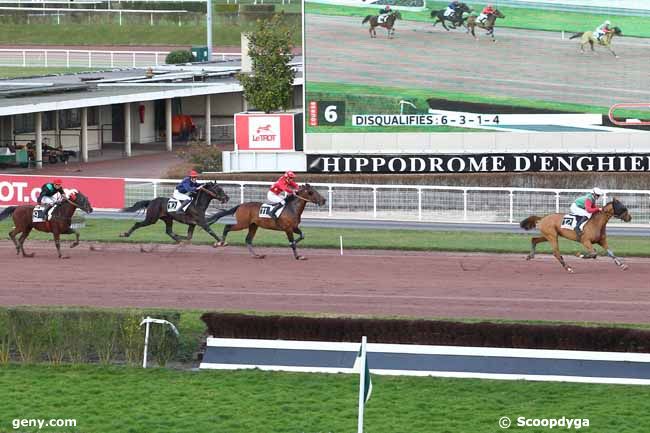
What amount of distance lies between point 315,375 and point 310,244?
12178mm

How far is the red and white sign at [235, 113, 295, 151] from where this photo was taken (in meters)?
38.0

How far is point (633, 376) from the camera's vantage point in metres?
16.0

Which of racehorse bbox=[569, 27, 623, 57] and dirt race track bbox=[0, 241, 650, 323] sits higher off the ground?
racehorse bbox=[569, 27, 623, 57]

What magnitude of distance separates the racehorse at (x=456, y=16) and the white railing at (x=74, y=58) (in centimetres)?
3831

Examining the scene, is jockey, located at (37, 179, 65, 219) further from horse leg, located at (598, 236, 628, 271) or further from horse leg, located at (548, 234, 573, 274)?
horse leg, located at (598, 236, 628, 271)

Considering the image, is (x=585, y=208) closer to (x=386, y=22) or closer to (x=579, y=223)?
(x=579, y=223)

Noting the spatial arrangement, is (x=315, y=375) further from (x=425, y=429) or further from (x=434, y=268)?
(x=434, y=268)

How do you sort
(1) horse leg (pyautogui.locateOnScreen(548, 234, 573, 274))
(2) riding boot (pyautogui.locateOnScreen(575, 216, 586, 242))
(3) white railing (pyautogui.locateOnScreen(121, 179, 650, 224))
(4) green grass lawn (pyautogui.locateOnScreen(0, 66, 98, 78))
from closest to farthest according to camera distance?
(2) riding boot (pyautogui.locateOnScreen(575, 216, 586, 242))
(1) horse leg (pyautogui.locateOnScreen(548, 234, 573, 274))
(3) white railing (pyautogui.locateOnScreen(121, 179, 650, 224))
(4) green grass lawn (pyautogui.locateOnScreen(0, 66, 98, 78))

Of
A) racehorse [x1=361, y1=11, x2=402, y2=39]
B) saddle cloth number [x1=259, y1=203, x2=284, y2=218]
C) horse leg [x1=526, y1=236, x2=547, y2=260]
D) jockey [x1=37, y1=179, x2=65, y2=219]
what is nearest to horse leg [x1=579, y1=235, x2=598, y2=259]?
horse leg [x1=526, y1=236, x2=547, y2=260]

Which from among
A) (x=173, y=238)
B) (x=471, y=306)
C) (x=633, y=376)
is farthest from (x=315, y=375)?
(x=173, y=238)

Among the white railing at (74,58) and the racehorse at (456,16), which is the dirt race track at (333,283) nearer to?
the racehorse at (456,16)

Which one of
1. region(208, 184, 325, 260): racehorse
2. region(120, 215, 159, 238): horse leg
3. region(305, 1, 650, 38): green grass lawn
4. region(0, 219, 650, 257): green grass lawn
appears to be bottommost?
region(0, 219, 650, 257): green grass lawn

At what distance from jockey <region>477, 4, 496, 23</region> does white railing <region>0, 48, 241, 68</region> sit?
3866cm

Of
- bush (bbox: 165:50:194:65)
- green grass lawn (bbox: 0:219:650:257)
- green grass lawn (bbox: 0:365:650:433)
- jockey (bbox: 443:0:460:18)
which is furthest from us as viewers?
bush (bbox: 165:50:194:65)
